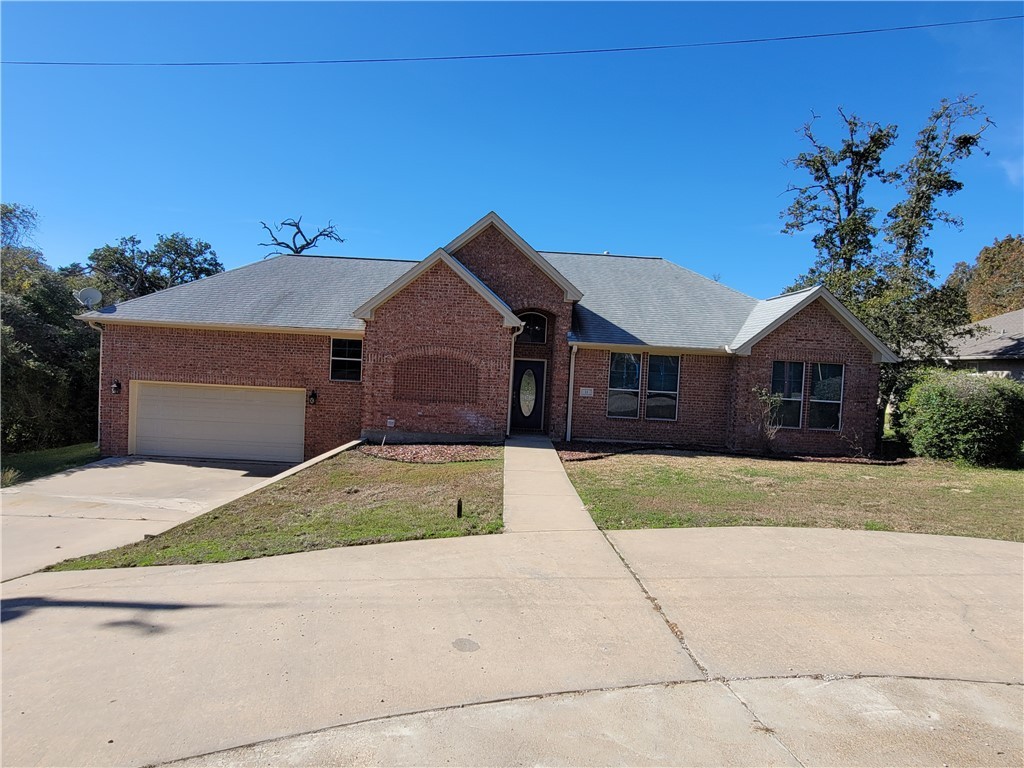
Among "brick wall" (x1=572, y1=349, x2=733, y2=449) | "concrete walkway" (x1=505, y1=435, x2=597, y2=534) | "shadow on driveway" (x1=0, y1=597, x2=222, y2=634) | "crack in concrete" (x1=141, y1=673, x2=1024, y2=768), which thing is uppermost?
"brick wall" (x1=572, y1=349, x2=733, y2=449)

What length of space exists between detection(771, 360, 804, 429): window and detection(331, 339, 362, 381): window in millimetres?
11293

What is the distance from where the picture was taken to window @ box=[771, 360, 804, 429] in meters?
15.3

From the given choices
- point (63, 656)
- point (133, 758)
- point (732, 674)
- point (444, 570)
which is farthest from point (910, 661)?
point (63, 656)

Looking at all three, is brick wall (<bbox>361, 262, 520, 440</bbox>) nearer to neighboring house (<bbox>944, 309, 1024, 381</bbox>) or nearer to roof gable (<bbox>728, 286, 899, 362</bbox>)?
roof gable (<bbox>728, 286, 899, 362</bbox>)

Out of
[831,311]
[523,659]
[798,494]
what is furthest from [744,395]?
[523,659]

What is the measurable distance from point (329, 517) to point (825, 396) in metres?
13.4

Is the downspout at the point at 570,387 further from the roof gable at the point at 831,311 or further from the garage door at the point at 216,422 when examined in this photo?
the garage door at the point at 216,422

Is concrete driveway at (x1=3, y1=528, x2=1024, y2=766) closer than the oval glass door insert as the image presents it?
Yes

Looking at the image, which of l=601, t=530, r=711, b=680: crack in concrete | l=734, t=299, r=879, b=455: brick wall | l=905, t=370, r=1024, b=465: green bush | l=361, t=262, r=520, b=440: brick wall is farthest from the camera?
l=734, t=299, r=879, b=455: brick wall

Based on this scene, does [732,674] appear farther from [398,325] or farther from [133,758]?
[398,325]

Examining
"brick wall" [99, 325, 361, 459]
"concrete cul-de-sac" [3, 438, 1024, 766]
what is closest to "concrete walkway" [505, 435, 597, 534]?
"concrete cul-de-sac" [3, 438, 1024, 766]

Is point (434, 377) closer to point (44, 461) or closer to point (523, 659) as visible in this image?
point (44, 461)

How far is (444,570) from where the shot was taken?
5.62 meters

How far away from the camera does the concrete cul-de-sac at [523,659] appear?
10.1 ft
